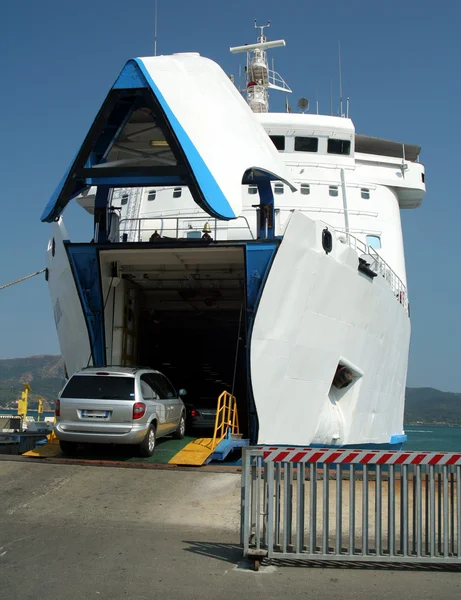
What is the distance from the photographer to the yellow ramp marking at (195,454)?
10.6 meters

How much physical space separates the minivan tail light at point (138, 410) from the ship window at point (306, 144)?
10.7 metres

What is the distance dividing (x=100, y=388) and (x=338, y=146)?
11191mm

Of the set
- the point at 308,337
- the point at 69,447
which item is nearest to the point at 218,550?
the point at 69,447

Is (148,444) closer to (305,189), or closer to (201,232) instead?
(201,232)

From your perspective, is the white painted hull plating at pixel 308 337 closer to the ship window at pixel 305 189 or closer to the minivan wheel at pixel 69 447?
the minivan wheel at pixel 69 447

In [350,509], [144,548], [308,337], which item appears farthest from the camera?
[308,337]

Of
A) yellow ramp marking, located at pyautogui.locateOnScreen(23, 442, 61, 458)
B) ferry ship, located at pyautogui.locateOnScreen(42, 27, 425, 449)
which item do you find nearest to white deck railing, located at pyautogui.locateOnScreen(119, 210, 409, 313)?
ferry ship, located at pyautogui.locateOnScreen(42, 27, 425, 449)

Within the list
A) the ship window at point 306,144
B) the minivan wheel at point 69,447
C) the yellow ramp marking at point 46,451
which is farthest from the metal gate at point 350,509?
the ship window at point 306,144

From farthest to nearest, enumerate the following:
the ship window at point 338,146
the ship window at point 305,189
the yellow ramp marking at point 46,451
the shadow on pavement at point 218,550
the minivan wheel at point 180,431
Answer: the ship window at point 338,146, the ship window at point 305,189, the minivan wheel at point 180,431, the yellow ramp marking at point 46,451, the shadow on pavement at point 218,550

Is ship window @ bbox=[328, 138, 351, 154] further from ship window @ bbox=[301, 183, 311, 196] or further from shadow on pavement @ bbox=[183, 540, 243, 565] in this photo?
shadow on pavement @ bbox=[183, 540, 243, 565]

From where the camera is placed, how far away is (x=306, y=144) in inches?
751

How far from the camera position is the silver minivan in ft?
34.3

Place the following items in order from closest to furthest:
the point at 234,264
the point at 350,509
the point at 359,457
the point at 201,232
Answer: the point at 350,509, the point at 359,457, the point at 234,264, the point at 201,232

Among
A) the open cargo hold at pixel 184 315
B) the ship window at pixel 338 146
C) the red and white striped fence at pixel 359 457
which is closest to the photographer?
the red and white striped fence at pixel 359 457
